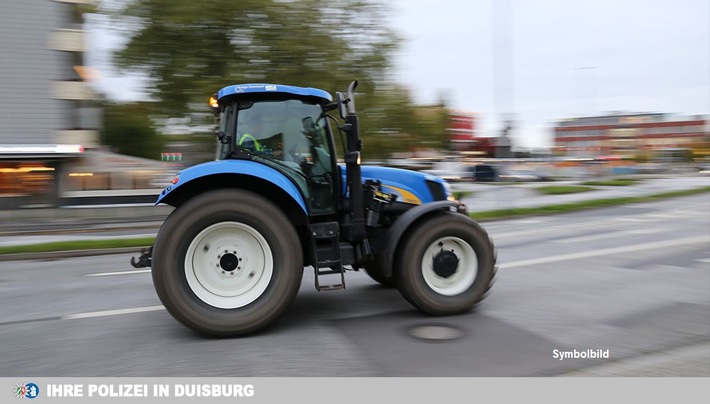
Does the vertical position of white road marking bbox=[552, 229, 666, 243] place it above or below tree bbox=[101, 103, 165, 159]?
below

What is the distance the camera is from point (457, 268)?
5.77 metres

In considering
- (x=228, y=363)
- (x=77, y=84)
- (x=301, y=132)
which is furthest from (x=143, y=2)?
(x=228, y=363)

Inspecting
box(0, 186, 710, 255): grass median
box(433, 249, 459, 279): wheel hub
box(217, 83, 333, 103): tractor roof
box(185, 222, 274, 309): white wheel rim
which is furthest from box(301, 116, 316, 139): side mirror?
box(0, 186, 710, 255): grass median

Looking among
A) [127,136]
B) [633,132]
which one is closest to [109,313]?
[127,136]

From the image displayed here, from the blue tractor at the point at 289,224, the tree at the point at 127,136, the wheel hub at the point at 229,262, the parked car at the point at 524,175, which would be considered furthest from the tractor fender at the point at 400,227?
the tree at the point at 127,136

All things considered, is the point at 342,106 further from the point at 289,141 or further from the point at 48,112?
the point at 48,112

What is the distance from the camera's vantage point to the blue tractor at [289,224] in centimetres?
504

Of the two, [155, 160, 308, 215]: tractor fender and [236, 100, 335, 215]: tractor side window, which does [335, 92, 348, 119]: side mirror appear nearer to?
[236, 100, 335, 215]: tractor side window

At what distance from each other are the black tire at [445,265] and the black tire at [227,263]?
114cm

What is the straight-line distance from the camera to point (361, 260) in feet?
18.6

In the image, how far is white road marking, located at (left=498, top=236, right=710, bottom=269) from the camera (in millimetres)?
8758

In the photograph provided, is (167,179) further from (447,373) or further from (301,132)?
(447,373)

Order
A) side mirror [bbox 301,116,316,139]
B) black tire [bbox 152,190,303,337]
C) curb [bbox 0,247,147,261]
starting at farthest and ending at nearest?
curb [bbox 0,247,147,261] → side mirror [bbox 301,116,316,139] → black tire [bbox 152,190,303,337]

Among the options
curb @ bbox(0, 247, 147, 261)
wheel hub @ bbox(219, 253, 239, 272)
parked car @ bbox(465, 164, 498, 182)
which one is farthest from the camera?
parked car @ bbox(465, 164, 498, 182)
